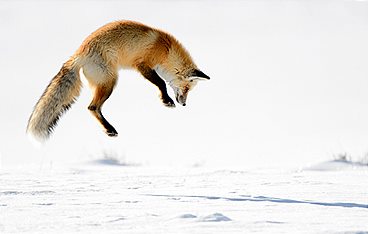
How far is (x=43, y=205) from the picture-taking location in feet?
15.2

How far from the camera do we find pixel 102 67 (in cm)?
812

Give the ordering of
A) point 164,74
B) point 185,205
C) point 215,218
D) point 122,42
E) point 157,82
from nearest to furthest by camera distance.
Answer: point 215,218
point 185,205
point 122,42
point 157,82
point 164,74

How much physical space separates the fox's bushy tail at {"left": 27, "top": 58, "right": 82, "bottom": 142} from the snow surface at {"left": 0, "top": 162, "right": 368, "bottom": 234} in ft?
3.47

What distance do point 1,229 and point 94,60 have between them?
4689mm

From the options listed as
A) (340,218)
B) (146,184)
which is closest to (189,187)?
(146,184)

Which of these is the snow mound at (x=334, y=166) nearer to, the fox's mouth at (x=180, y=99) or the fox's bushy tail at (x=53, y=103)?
the fox's mouth at (x=180, y=99)

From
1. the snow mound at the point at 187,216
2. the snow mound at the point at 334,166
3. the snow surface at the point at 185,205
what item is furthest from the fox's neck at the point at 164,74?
the snow mound at the point at 187,216

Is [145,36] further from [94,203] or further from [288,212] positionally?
[288,212]

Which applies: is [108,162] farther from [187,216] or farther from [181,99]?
[187,216]

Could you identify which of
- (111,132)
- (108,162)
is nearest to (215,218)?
(111,132)

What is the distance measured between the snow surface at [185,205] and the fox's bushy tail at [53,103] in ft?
3.47

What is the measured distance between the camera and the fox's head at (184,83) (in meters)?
9.25

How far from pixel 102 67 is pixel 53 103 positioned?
78 centimetres

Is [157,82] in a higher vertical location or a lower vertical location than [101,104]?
higher
